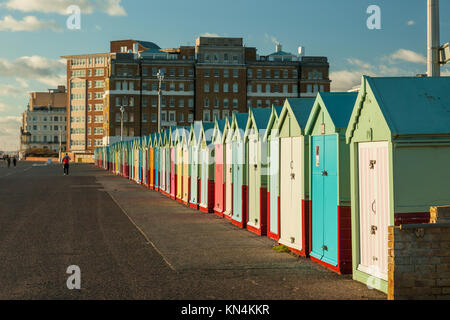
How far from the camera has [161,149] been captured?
1138 inches

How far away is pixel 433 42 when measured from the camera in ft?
40.5

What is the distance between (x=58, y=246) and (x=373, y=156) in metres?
6.26

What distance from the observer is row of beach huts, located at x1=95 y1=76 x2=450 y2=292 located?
7387 millimetres

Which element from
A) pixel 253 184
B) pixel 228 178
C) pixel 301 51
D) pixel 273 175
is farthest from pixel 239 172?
pixel 301 51

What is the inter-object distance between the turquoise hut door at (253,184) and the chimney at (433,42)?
4032 millimetres

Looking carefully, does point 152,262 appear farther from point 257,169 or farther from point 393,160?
point 257,169

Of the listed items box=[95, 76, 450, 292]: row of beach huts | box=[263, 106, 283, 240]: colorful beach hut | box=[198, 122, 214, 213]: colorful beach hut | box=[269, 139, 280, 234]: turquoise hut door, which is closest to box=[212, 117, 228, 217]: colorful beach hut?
box=[198, 122, 214, 213]: colorful beach hut

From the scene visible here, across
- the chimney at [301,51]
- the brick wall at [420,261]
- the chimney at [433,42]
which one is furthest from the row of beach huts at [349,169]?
the chimney at [301,51]

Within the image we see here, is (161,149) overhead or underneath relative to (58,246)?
overhead

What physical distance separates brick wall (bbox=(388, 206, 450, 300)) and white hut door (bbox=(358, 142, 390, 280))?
74 centimetres

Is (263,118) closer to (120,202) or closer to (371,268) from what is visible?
(371,268)

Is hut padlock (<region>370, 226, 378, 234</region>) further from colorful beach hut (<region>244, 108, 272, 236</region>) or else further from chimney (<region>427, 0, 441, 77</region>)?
chimney (<region>427, 0, 441, 77</region>)

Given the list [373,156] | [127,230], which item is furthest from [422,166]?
[127,230]

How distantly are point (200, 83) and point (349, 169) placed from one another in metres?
98.2
